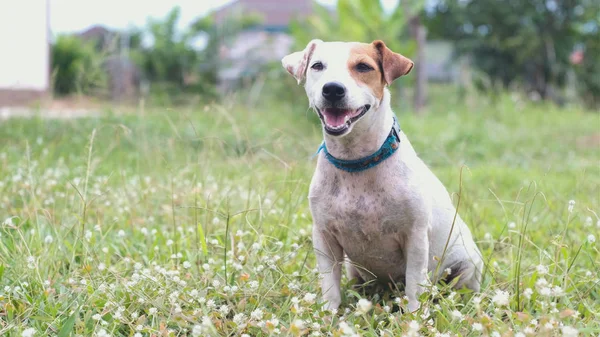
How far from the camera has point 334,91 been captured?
268 cm

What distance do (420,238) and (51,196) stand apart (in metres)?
2.84

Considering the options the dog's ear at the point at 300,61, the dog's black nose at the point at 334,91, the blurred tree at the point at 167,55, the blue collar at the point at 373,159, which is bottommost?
the blurred tree at the point at 167,55

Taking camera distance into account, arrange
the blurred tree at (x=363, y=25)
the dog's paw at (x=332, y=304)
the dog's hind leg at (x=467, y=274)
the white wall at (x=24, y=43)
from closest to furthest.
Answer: the dog's paw at (x=332, y=304) < the dog's hind leg at (x=467, y=274) < the white wall at (x=24, y=43) < the blurred tree at (x=363, y=25)

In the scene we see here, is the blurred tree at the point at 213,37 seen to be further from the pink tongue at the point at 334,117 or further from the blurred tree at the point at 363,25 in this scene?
the pink tongue at the point at 334,117

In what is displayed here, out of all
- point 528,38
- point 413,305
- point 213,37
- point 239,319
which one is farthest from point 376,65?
point 528,38

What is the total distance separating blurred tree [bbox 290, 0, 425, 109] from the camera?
1150cm

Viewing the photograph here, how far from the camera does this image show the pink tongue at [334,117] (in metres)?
2.73

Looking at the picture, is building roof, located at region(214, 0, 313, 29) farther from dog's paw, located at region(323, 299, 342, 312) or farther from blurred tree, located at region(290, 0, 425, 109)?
dog's paw, located at region(323, 299, 342, 312)

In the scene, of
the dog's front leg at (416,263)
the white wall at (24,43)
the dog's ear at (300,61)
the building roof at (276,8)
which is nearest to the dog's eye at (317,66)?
the dog's ear at (300,61)

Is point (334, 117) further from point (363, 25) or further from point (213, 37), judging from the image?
point (213, 37)

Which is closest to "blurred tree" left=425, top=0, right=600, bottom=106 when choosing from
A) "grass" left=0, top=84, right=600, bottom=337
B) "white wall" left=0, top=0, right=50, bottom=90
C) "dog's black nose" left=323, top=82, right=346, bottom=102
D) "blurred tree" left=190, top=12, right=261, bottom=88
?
"blurred tree" left=190, top=12, right=261, bottom=88

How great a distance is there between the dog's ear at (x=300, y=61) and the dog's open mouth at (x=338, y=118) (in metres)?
0.35

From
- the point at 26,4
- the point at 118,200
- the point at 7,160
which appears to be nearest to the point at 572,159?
the point at 118,200

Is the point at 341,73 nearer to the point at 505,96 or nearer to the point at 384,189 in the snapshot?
the point at 384,189
